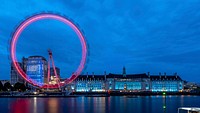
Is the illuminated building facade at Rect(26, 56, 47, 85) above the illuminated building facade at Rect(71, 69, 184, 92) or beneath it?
above

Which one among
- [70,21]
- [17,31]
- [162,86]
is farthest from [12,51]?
[162,86]

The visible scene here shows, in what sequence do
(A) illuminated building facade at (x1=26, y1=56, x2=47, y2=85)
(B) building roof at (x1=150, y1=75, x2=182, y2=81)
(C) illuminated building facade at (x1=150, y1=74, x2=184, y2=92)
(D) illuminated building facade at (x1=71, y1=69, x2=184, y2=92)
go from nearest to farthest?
1. (D) illuminated building facade at (x1=71, y1=69, x2=184, y2=92)
2. (A) illuminated building facade at (x1=26, y1=56, x2=47, y2=85)
3. (C) illuminated building facade at (x1=150, y1=74, x2=184, y2=92)
4. (B) building roof at (x1=150, y1=75, x2=182, y2=81)

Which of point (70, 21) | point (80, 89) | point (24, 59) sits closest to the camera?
point (70, 21)

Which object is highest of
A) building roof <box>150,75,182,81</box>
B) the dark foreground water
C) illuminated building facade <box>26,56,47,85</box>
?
illuminated building facade <box>26,56,47,85</box>

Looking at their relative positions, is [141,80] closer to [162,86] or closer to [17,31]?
[162,86]

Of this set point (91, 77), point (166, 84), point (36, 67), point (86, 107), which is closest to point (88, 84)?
point (91, 77)

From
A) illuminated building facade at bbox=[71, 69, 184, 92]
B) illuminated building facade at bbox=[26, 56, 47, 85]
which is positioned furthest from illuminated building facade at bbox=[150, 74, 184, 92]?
Answer: illuminated building facade at bbox=[26, 56, 47, 85]

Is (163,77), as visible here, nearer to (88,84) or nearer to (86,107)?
(88,84)

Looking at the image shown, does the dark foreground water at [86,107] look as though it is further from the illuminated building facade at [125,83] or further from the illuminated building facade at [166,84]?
the illuminated building facade at [166,84]

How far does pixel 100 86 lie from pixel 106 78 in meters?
5.09

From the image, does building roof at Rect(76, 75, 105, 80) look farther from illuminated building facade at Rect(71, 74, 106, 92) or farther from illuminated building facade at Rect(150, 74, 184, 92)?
illuminated building facade at Rect(150, 74, 184, 92)

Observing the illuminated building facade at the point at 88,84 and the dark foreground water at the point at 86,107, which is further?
the illuminated building facade at the point at 88,84

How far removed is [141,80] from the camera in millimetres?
180125

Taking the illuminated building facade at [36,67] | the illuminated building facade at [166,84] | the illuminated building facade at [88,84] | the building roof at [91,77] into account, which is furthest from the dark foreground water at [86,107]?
the illuminated building facade at [166,84]
